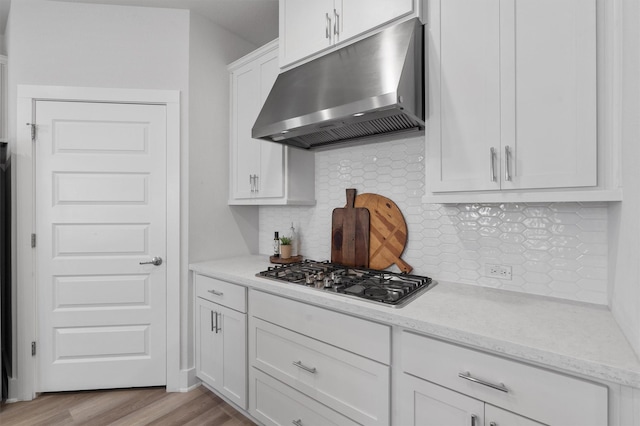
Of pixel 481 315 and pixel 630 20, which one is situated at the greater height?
pixel 630 20

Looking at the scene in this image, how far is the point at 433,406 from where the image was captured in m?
1.21

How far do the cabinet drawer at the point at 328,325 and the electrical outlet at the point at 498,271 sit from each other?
729 millimetres

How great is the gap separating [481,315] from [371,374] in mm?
528

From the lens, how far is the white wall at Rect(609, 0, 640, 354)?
94 centimetres

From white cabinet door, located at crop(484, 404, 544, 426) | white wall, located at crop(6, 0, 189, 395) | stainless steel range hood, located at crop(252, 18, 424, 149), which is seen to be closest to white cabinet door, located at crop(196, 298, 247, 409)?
white wall, located at crop(6, 0, 189, 395)

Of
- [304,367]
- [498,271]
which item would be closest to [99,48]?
[304,367]

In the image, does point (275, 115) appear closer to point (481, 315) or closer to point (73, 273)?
point (481, 315)

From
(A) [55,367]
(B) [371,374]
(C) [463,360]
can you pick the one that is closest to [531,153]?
(C) [463,360]

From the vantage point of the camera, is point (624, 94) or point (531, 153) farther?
point (531, 153)

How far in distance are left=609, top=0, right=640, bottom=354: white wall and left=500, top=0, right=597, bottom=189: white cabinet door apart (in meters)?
0.09

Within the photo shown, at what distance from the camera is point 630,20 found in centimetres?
100

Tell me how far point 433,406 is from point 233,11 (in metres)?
2.90

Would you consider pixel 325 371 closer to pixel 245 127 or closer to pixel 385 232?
pixel 385 232

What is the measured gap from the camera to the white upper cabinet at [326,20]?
A: 1614 millimetres
